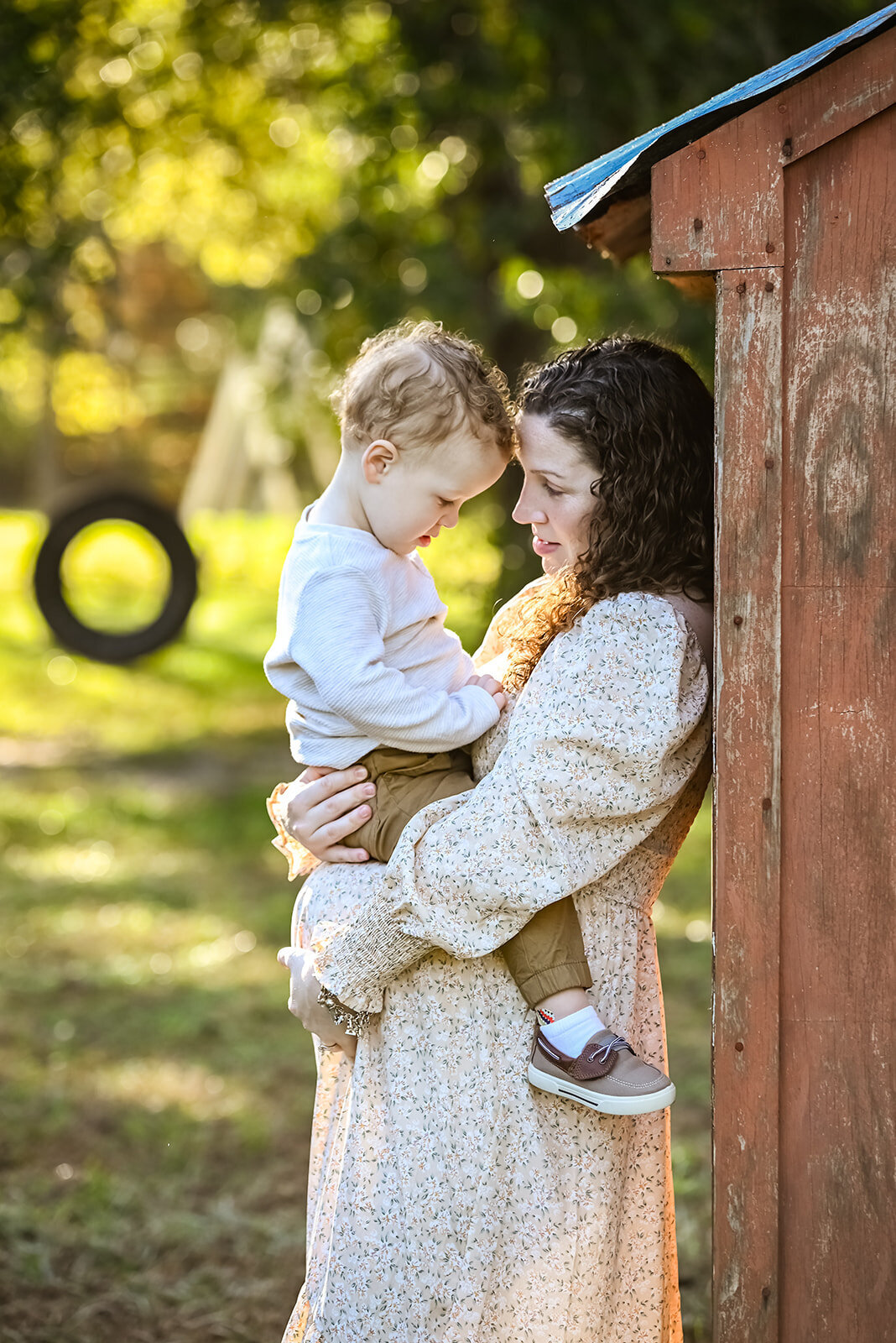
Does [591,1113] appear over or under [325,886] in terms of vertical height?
under

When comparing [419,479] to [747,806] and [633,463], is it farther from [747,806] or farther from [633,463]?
[747,806]

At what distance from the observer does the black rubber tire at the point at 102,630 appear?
7.43m

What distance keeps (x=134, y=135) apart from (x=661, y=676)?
21.9 ft

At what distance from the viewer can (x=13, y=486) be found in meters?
26.2

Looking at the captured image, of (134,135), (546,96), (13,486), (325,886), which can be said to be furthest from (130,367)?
(325,886)

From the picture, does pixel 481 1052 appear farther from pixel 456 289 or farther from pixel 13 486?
pixel 13 486

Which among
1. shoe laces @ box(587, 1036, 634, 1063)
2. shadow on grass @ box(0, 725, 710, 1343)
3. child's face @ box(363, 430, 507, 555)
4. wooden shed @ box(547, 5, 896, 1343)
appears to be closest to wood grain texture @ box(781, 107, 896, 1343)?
wooden shed @ box(547, 5, 896, 1343)

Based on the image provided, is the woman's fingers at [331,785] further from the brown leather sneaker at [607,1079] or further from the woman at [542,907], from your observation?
the brown leather sneaker at [607,1079]

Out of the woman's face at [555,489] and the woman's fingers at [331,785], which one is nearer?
the woman's face at [555,489]

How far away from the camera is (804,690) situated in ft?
5.82

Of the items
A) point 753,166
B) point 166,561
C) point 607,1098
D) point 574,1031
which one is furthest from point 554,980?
Result: point 166,561

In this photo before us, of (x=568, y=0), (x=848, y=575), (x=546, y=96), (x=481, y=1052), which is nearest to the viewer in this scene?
(x=848, y=575)

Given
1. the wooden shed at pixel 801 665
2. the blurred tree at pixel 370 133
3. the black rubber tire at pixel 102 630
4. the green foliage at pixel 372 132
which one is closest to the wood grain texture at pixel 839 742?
the wooden shed at pixel 801 665

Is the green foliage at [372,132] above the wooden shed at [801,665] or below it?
above
